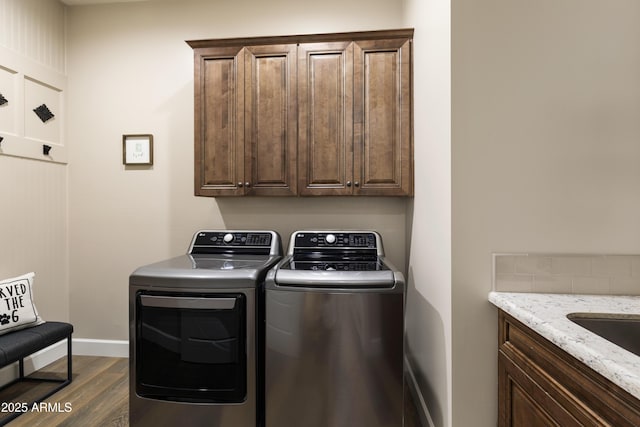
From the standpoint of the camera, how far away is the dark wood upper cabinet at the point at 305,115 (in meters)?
2.20

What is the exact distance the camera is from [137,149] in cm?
273

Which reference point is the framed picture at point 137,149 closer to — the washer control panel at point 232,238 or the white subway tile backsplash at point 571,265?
the washer control panel at point 232,238

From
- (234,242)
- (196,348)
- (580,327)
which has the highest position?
(234,242)

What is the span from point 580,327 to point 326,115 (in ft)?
5.78

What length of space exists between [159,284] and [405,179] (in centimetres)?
155

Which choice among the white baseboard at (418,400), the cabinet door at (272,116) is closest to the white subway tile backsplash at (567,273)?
the white baseboard at (418,400)

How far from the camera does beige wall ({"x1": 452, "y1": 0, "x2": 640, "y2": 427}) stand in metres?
1.30

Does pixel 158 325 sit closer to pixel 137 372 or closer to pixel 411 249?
pixel 137 372

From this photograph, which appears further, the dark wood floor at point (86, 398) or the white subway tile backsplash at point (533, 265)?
the dark wood floor at point (86, 398)

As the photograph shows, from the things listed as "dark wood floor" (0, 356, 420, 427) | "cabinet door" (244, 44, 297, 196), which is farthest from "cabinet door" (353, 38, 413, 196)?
"dark wood floor" (0, 356, 420, 427)

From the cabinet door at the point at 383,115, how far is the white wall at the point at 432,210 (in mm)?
83

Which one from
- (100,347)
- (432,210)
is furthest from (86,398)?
(432,210)

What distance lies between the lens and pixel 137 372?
67.3 inches

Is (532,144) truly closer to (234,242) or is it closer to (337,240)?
(337,240)
